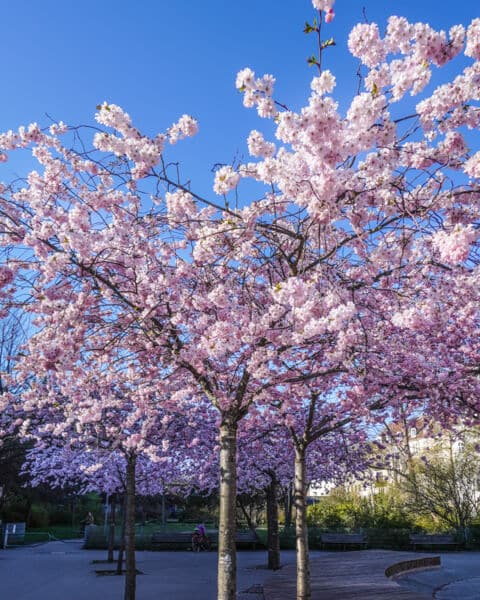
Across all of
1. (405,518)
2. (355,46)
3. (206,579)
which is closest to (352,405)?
(355,46)

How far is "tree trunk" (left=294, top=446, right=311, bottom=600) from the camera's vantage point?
28.5 feet

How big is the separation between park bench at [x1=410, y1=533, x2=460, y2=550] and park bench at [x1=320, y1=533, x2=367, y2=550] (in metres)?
2.18

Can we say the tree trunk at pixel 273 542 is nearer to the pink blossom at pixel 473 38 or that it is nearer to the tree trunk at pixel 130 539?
the tree trunk at pixel 130 539

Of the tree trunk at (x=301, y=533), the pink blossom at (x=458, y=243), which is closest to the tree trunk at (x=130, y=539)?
the tree trunk at (x=301, y=533)

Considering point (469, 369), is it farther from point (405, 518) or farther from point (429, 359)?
point (405, 518)

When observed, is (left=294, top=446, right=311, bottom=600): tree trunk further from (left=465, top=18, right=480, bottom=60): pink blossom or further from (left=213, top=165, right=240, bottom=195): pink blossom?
(left=465, top=18, right=480, bottom=60): pink blossom

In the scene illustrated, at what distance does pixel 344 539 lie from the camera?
Result: 79.0 feet

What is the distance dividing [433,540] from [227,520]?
19821 millimetres

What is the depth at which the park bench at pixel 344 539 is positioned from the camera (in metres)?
24.0

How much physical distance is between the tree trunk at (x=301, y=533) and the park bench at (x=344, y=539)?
15.7 m

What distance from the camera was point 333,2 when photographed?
4688 millimetres

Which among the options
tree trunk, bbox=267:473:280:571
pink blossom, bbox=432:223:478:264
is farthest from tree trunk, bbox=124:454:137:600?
pink blossom, bbox=432:223:478:264

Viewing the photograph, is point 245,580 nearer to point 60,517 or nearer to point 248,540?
point 248,540

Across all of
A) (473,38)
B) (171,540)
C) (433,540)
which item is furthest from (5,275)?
(433,540)
